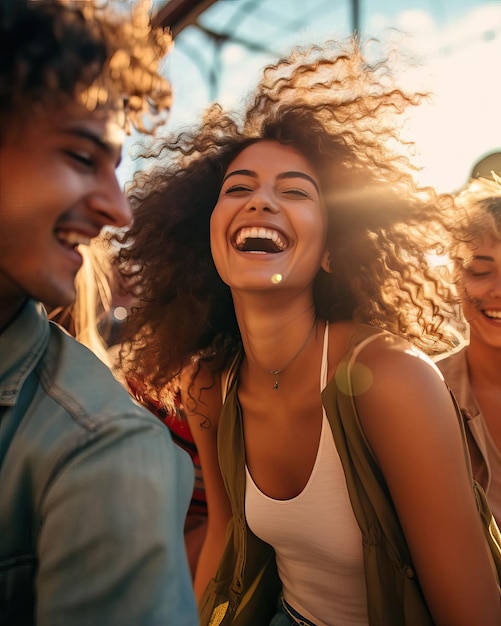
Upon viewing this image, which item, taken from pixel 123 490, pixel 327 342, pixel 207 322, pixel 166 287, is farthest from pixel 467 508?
pixel 166 287

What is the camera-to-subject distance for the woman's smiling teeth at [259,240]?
5.71ft

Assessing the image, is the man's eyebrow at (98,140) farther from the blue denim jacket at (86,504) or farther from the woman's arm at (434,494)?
the woman's arm at (434,494)

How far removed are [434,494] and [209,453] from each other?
3.19 ft

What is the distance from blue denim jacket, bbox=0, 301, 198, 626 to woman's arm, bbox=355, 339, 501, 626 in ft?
2.34

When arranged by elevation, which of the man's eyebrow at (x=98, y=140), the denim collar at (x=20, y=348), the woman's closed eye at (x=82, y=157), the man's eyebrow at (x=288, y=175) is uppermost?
the man's eyebrow at (x=98, y=140)

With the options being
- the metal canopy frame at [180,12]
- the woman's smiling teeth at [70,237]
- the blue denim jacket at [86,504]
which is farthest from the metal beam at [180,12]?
the blue denim jacket at [86,504]

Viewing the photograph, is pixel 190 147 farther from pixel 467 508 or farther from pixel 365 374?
pixel 467 508

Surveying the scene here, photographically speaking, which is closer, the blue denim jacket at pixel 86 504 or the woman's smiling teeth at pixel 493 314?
the blue denim jacket at pixel 86 504

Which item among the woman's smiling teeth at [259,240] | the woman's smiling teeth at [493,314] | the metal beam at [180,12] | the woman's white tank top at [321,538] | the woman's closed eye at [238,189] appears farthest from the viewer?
the metal beam at [180,12]

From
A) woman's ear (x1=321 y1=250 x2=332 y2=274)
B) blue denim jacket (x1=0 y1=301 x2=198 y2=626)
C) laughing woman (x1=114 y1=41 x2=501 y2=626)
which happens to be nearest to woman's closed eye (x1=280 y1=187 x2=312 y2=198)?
laughing woman (x1=114 y1=41 x2=501 y2=626)

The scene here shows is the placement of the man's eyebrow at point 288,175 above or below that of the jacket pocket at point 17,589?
above

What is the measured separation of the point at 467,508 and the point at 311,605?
660 millimetres

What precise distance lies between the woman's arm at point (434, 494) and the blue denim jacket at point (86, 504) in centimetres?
71

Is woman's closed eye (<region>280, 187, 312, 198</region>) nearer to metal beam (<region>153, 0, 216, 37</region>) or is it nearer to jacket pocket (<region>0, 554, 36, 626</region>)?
jacket pocket (<region>0, 554, 36, 626</region>)
